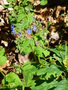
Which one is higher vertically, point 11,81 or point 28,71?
point 28,71

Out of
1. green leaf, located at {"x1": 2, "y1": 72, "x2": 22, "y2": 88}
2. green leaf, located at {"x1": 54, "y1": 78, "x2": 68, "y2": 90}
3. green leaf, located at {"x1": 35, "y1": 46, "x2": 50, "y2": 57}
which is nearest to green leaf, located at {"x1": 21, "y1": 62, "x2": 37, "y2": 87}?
green leaf, located at {"x1": 2, "y1": 72, "x2": 22, "y2": 88}

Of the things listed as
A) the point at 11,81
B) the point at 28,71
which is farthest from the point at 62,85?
the point at 11,81

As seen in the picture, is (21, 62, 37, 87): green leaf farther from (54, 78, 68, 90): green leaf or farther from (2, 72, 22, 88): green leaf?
(54, 78, 68, 90): green leaf

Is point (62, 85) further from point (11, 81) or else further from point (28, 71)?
point (11, 81)

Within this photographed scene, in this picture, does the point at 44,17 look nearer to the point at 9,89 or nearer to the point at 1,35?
the point at 1,35

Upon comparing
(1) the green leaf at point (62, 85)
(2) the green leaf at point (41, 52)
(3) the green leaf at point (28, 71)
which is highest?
(2) the green leaf at point (41, 52)

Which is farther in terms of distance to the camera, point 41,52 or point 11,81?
point 41,52

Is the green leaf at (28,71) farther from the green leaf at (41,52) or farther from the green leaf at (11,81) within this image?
the green leaf at (41,52)

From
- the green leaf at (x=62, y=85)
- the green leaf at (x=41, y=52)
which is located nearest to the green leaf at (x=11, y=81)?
the green leaf at (x=41, y=52)

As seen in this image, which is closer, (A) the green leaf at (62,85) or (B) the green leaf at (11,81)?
(A) the green leaf at (62,85)

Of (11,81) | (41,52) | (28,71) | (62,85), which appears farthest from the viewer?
(41,52)

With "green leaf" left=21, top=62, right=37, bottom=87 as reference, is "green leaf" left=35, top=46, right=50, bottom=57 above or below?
above

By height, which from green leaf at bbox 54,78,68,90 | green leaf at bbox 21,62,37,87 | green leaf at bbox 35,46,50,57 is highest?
green leaf at bbox 35,46,50,57
